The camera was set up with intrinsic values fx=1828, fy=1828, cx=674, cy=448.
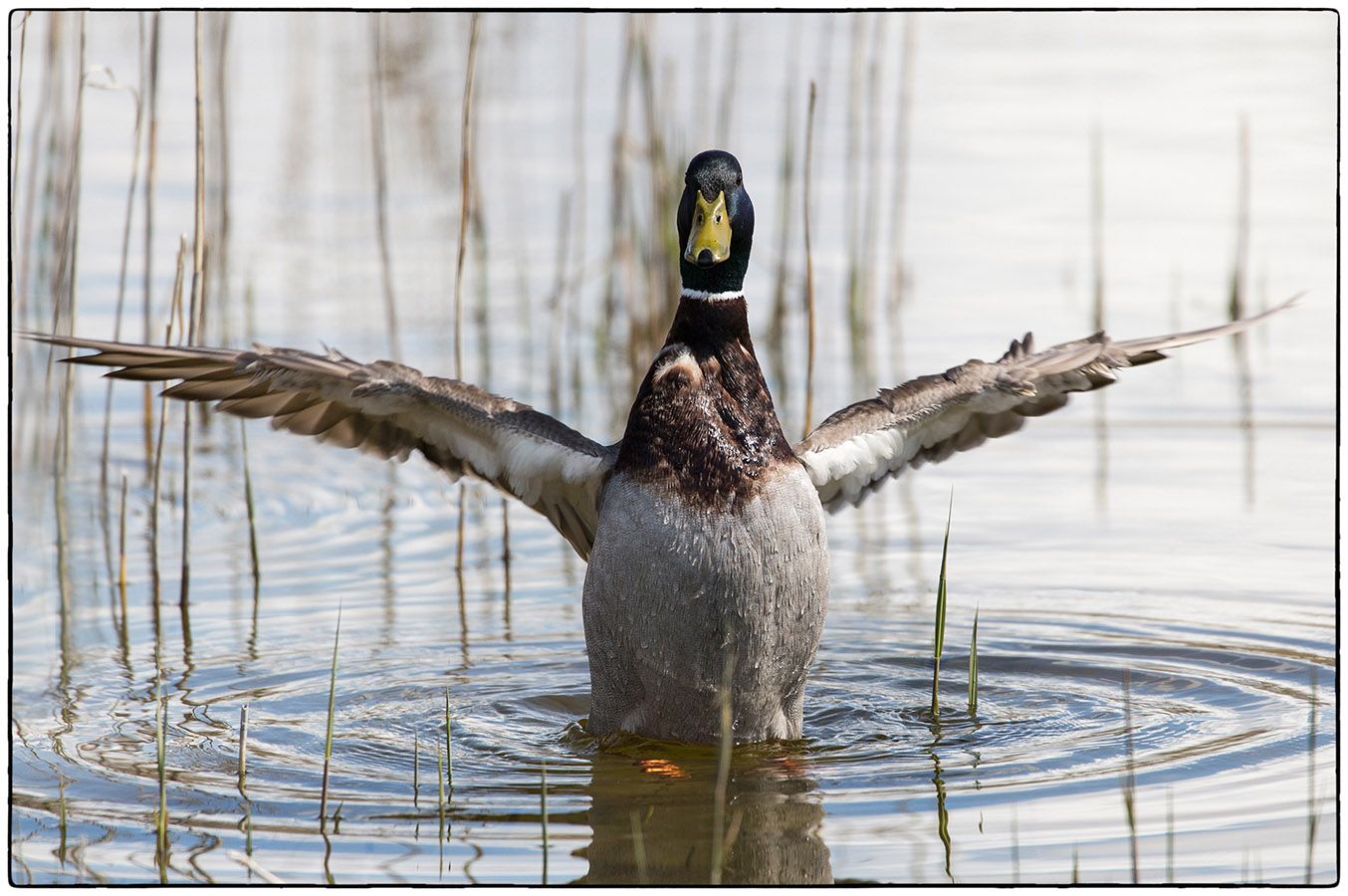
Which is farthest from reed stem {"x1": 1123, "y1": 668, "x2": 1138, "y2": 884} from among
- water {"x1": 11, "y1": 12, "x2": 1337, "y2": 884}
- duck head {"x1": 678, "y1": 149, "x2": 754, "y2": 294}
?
duck head {"x1": 678, "y1": 149, "x2": 754, "y2": 294}

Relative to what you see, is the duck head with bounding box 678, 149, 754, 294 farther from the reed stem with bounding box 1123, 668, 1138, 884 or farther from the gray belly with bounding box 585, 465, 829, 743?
the reed stem with bounding box 1123, 668, 1138, 884

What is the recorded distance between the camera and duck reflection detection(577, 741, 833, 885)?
15.4 ft

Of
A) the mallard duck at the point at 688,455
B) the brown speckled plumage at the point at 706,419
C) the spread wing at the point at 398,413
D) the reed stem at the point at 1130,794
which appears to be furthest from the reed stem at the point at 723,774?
the reed stem at the point at 1130,794

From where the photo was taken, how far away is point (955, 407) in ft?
19.6

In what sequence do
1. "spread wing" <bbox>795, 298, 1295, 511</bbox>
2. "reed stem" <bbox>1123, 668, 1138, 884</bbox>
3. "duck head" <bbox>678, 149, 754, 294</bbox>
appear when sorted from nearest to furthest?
"reed stem" <bbox>1123, 668, 1138, 884</bbox> < "duck head" <bbox>678, 149, 754, 294</bbox> < "spread wing" <bbox>795, 298, 1295, 511</bbox>

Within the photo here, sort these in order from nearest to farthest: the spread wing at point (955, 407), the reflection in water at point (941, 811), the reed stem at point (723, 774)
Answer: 1. the reed stem at point (723, 774)
2. the reflection in water at point (941, 811)
3. the spread wing at point (955, 407)

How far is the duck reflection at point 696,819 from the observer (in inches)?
185

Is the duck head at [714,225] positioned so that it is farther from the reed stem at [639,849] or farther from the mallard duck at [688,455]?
the reed stem at [639,849]

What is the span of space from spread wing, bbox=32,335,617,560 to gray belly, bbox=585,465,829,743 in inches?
11.8

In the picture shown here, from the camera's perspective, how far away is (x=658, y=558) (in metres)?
5.33

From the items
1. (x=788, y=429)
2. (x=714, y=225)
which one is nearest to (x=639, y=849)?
(x=714, y=225)

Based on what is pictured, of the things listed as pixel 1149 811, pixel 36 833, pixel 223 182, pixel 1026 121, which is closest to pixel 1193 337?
pixel 1149 811

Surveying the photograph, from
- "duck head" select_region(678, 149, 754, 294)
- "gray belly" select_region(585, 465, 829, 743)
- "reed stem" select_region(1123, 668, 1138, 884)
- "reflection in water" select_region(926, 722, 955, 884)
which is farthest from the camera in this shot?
"duck head" select_region(678, 149, 754, 294)

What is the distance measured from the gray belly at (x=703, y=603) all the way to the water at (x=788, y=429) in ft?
0.49
